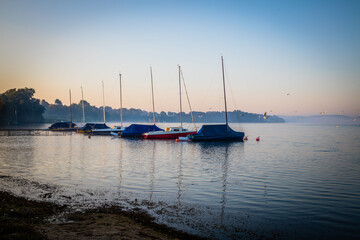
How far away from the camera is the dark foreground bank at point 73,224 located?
9.45 metres

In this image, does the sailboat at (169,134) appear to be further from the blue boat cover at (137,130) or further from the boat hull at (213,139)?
the boat hull at (213,139)

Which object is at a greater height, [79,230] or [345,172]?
[79,230]

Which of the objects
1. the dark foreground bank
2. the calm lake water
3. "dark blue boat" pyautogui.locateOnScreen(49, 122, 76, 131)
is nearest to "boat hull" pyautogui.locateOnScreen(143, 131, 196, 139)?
the calm lake water

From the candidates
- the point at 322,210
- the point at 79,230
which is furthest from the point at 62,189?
the point at 322,210

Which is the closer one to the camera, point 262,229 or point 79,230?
point 79,230

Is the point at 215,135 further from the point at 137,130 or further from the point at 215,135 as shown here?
the point at 137,130

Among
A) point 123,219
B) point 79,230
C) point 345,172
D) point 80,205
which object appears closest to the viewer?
point 79,230

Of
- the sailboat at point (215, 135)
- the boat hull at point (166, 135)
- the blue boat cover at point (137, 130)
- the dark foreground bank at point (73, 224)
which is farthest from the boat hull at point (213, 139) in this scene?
the dark foreground bank at point (73, 224)

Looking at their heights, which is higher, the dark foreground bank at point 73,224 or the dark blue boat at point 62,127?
the dark blue boat at point 62,127

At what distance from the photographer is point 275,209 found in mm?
15141

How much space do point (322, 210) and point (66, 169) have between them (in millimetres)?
23425

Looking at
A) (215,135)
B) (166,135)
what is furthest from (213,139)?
(166,135)

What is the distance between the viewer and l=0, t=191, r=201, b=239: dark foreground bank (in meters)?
9.45

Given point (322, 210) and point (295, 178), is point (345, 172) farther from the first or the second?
point (322, 210)
